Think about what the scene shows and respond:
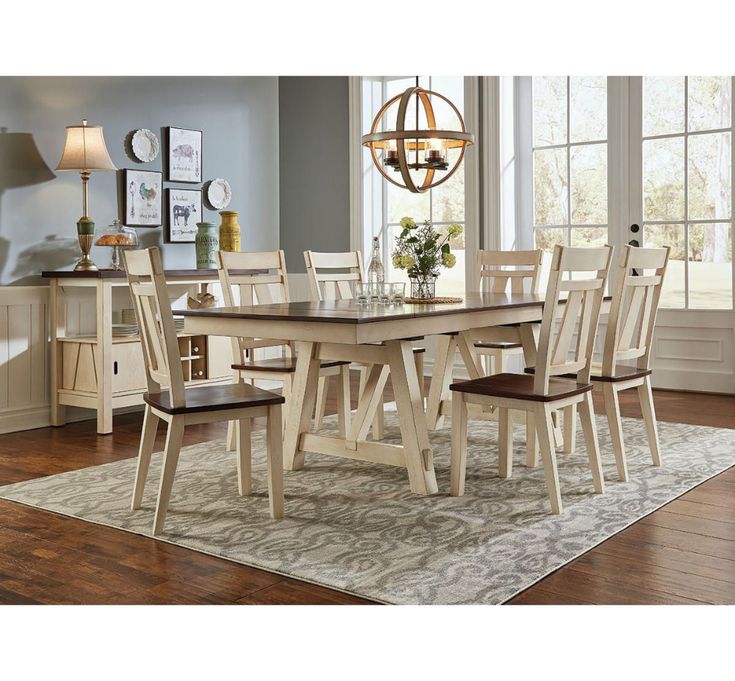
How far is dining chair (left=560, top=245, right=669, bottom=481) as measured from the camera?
355 centimetres

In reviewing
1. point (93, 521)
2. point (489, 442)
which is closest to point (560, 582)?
point (93, 521)

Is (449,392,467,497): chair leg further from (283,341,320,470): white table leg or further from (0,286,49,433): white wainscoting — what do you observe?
(0,286,49,433): white wainscoting

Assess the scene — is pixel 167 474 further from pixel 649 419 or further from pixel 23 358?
pixel 23 358

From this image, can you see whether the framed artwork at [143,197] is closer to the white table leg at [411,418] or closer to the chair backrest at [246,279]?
the chair backrest at [246,279]

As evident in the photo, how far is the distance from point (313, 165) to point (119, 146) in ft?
7.21

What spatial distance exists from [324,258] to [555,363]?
1.72 metres

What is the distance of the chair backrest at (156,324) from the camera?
112 inches

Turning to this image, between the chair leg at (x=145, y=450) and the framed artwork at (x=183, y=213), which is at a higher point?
the framed artwork at (x=183, y=213)

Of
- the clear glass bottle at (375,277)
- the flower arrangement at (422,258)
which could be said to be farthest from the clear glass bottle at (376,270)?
the flower arrangement at (422,258)

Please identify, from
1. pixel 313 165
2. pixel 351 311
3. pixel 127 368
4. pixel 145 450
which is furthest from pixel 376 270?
pixel 313 165

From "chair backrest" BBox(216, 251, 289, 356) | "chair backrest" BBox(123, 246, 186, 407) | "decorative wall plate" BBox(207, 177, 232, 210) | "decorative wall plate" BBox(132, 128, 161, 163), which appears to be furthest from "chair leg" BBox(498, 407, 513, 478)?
"decorative wall plate" BBox(207, 177, 232, 210)

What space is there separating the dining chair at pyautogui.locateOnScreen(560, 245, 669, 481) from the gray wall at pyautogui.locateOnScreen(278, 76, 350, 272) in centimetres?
381

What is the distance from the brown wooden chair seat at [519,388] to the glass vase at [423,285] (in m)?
0.60
